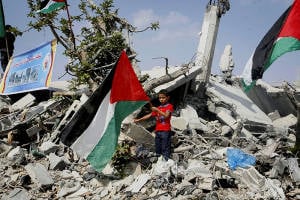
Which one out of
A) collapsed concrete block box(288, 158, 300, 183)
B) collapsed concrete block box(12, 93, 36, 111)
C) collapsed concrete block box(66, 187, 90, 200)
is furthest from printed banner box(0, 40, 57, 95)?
collapsed concrete block box(288, 158, 300, 183)

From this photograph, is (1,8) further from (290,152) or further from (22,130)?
(290,152)

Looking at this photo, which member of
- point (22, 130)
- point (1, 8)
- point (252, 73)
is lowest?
point (22, 130)

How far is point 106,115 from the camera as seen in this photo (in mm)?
6180

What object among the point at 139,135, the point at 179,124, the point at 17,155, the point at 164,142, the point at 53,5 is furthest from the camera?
the point at 53,5

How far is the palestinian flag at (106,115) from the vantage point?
238 inches

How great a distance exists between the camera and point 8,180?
23.2 ft

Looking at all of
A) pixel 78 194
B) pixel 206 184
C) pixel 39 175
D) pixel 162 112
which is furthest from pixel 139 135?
pixel 39 175

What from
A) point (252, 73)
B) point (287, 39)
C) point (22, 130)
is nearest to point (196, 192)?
point (252, 73)

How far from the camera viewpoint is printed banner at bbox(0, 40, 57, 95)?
9820 millimetres

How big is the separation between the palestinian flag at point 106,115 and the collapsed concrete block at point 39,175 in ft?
3.30

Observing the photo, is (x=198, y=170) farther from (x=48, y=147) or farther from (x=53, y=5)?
(x=53, y=5)

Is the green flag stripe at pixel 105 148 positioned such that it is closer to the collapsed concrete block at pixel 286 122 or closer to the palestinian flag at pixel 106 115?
the palestinian flag at pixel 106 115

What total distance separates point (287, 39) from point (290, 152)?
3100 millimetres

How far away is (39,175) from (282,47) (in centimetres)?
511
